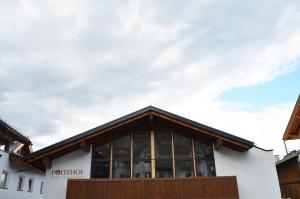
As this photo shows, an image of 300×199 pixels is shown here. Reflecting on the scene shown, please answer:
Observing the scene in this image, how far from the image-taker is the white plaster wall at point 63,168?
10.6m

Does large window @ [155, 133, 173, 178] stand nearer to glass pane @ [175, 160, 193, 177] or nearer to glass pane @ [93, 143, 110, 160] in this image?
glass pane @ [175, 160, 193, 177]

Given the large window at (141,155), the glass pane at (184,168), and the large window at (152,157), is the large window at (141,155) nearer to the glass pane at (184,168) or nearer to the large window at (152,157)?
the large window at (152,157)

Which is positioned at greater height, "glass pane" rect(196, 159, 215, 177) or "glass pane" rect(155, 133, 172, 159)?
"glass pane" rect(155, 133, 172, 159)

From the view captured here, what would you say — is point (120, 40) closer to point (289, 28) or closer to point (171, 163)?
point (171, 163)

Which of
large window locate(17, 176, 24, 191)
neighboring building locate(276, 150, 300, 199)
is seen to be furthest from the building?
large window locate(17, 176, 24, 191)

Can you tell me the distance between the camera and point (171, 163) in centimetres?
1080

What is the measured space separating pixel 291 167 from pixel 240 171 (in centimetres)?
619

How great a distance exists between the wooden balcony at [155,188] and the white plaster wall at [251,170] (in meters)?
0.67

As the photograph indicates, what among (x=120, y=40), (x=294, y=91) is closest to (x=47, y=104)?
(x=120, y=40)

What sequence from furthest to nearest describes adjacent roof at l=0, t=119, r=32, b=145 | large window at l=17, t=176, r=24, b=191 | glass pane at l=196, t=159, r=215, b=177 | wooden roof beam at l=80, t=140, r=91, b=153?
large window at l=17, t=176, r=24, b=191
adjacent roof at l=0, t=119, r=32, b=145
wooden roof beam at l=80, t=140, r=91, b=153
glass pane at l=196, t=159, r=215, b=177

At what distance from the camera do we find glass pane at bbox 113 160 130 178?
10.7m

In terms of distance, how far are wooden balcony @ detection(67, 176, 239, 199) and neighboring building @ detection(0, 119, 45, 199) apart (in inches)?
264

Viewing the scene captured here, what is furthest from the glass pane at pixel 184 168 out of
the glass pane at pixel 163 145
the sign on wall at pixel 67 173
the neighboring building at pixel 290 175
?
the neighboring building at pixel 290 175

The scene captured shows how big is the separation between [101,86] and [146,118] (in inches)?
253
